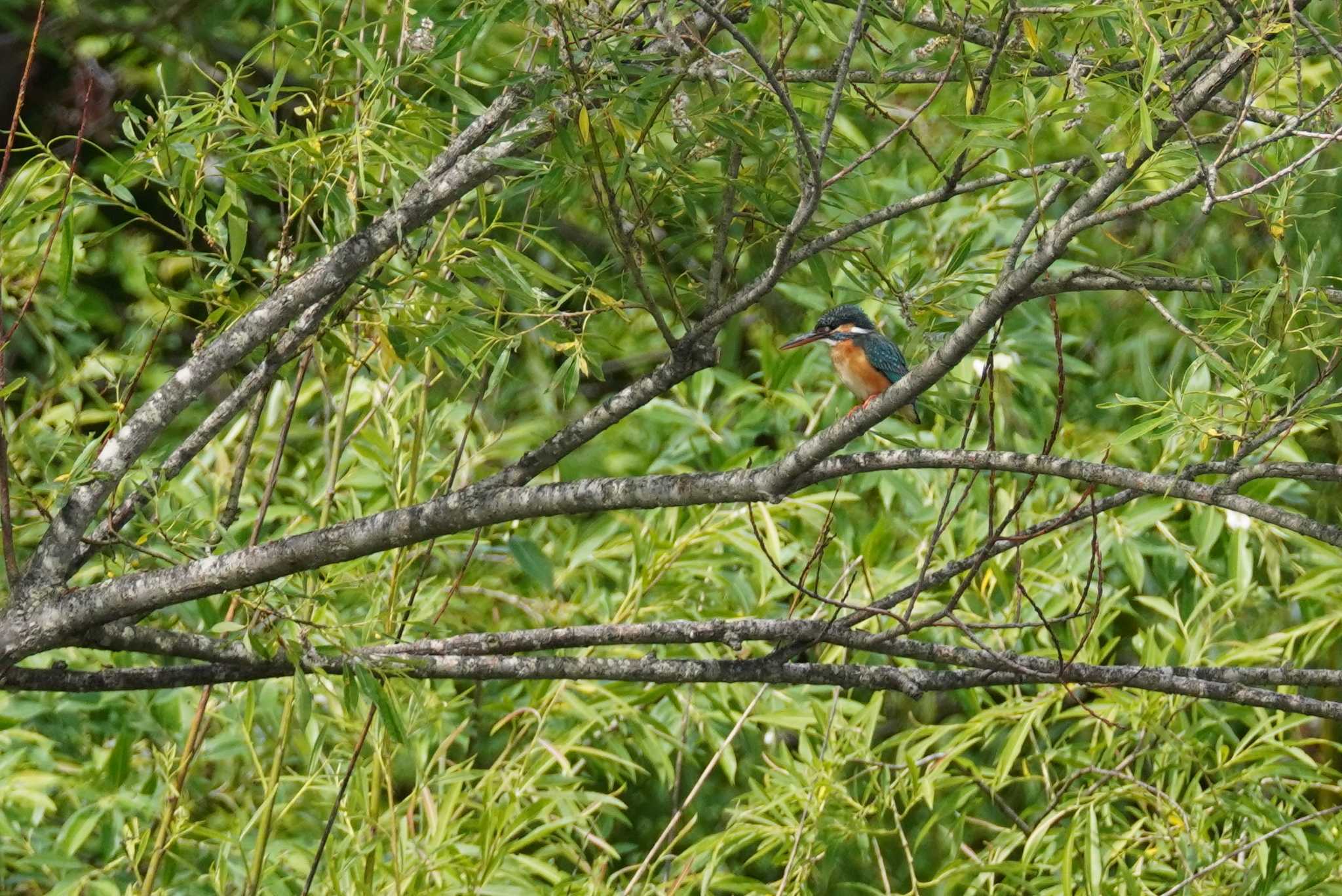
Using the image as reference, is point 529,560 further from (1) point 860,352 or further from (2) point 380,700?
(1) point 860,352

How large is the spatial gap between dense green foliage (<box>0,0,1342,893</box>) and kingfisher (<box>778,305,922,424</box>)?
0.41 feet

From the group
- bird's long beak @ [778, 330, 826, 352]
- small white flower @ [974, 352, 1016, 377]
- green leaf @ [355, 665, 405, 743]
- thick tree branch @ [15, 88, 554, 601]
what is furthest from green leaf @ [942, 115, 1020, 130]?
small white flower @ [974, 352, 1016, 377]

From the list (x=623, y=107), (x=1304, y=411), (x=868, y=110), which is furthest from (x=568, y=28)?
(x=1304, y=411)

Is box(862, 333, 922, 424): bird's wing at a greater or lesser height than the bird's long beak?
lesser

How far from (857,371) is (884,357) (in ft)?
0.29

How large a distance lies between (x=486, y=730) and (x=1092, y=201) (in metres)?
2.76

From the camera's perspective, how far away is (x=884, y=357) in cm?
410

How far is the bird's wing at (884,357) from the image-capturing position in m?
4.04

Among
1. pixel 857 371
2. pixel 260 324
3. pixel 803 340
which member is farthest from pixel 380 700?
pixel 857 371

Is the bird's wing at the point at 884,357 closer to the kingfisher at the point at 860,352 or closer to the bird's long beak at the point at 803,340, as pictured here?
the kingfisher at the point at 860,352

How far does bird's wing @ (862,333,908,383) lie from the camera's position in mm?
4043

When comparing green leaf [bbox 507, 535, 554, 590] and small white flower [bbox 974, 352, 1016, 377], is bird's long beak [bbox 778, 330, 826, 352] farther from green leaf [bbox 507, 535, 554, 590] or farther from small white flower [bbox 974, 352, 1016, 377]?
green leaf [bbox 507, 535, 554, 590]

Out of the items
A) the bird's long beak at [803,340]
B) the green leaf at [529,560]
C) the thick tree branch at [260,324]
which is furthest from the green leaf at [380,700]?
the bird's long beak at [803,340]

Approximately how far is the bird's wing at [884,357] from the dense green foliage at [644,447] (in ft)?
0.46
